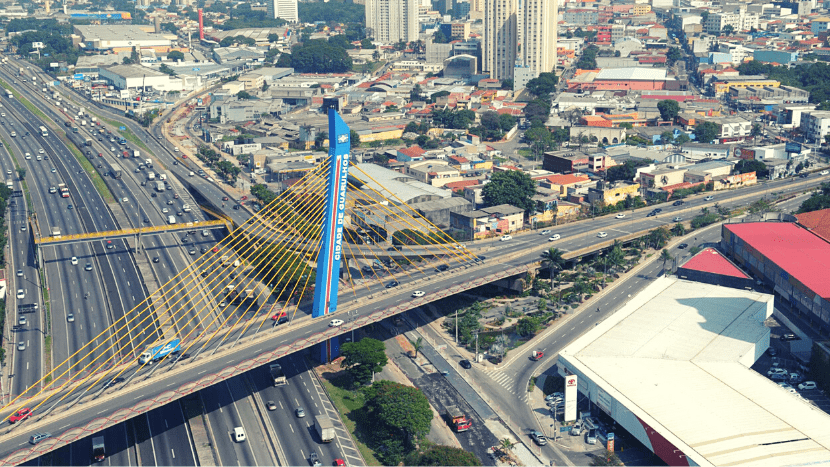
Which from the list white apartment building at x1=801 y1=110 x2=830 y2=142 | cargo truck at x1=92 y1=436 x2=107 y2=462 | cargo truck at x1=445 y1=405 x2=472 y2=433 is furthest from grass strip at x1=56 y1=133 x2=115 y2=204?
white apartment building at x1=801 y1=110 x2=830 y2=142

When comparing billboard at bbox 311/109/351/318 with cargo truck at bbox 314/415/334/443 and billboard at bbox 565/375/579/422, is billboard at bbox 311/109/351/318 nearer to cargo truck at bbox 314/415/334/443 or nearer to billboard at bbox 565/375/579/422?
cargo truck at bbox 314/415/334/443

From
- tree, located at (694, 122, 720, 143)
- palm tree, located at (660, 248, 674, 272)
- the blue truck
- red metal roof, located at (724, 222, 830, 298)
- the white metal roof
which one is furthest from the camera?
tree, located at (694, 122, 720, 143)

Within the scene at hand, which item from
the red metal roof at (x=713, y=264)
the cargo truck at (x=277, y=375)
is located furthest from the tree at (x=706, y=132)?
the cargo truck at (x=277, y=375)

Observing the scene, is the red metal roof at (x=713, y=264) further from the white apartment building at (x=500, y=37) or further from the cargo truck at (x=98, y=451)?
the white apartment building at (x=500, y=37)

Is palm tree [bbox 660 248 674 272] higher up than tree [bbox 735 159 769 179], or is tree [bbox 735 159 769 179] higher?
tree [bbox 735 159 769 179]

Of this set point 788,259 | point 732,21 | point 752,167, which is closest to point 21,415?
point 788,259

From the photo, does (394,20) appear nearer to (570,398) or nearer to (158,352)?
(158,352)

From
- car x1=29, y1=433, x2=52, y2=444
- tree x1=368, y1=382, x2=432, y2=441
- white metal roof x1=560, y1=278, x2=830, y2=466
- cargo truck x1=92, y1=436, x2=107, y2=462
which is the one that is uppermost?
car x1=29, y1=433, x2=52, y2=444
